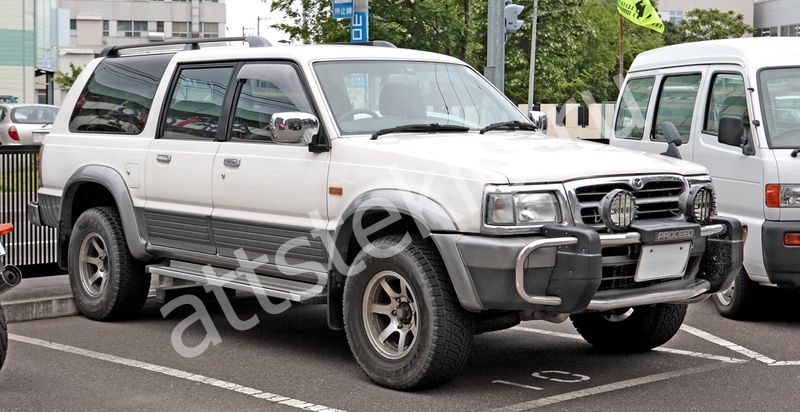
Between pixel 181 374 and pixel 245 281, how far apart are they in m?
0.83

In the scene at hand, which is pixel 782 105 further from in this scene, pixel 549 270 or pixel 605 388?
pixel 549 270

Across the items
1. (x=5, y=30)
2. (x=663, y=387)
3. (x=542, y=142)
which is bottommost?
(x=663, y=387)

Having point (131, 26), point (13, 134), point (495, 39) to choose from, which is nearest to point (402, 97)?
point (495, 39)

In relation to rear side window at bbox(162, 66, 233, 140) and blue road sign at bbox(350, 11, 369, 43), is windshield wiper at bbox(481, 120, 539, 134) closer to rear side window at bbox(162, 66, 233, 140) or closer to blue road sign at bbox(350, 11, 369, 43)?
rear side window at bbox(162, 66, 233, 140)

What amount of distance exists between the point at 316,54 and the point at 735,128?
3.26 meters

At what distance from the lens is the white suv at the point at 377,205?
641 centimetres

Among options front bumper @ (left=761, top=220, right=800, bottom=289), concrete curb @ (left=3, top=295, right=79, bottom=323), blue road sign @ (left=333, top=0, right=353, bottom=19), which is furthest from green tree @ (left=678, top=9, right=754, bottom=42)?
concrete curb @ (left=3, top=295, right=79, bottom=323)

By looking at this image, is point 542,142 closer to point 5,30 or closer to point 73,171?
point 73,171

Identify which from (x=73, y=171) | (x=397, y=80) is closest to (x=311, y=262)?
(x=397, y=80)

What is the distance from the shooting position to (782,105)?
9.27m

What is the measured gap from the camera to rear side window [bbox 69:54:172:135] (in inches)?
355

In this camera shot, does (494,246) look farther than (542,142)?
No

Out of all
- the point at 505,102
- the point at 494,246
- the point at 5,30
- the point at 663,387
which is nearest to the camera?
the point at 494,246

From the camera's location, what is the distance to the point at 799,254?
8734mm
